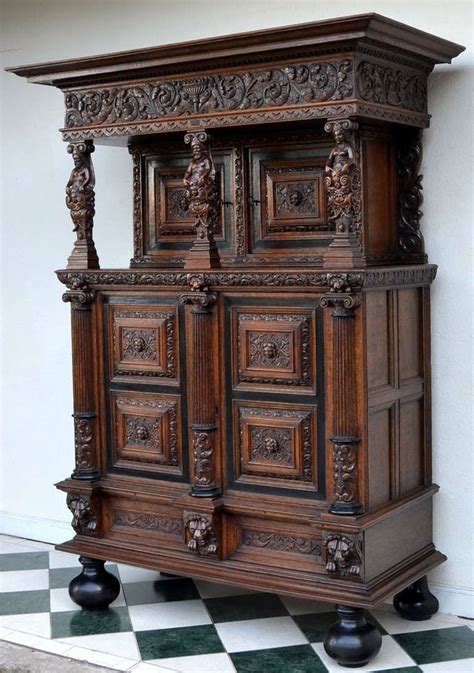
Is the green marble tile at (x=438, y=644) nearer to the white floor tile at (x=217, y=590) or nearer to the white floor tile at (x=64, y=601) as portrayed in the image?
the white floor tile at (x=217, y=590)

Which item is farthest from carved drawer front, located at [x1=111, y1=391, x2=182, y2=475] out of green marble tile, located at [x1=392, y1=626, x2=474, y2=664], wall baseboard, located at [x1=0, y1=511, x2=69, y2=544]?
wall baseboard, located at [x1=0, y1=511, x2=69, y2=544]

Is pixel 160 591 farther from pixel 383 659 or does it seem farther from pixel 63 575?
pixel 383 659

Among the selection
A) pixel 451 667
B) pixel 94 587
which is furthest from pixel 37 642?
pixel 451 667

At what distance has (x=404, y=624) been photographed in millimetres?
4461

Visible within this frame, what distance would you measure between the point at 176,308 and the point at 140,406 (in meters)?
0.45

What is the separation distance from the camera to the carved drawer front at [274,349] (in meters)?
4.04

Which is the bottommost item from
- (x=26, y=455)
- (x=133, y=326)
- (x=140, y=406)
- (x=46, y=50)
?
(x=26, y=455)

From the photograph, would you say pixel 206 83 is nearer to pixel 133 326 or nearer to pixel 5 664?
pixel 133 326

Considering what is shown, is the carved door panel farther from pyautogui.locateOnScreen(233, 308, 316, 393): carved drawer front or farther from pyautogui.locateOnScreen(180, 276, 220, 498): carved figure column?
pyautogui.locateOnScreen(233, 308, 316, 393): carved drawer front

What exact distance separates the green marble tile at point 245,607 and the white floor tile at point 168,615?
0.05m

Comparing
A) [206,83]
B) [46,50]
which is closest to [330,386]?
[206,83]

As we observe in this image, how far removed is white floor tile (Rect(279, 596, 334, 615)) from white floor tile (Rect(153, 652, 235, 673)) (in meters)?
0.52

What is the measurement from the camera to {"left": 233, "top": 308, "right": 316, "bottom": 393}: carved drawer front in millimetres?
4043

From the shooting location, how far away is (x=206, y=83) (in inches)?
165
